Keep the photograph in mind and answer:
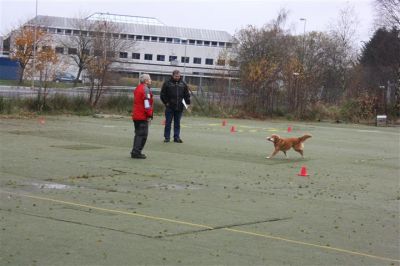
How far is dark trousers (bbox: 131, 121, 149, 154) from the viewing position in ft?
44.0

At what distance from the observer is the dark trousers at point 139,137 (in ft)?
44.0

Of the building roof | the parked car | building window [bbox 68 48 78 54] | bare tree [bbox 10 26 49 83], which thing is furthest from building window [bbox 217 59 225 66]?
the building roof

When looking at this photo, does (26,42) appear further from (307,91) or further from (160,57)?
(160,57)

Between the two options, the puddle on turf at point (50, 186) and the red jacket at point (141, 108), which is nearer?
the puddle on turf at point (50, 186)

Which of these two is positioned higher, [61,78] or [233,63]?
[233,63]

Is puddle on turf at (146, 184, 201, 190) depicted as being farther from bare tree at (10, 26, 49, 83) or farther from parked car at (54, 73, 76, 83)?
bare tree at (10, 26, 49, 83)

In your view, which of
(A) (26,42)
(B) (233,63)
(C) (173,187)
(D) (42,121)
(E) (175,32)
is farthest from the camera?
(E) (175,32)

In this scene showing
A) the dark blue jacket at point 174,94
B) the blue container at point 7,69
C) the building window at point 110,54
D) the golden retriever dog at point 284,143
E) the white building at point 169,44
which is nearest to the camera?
the golden retriever dog at point 284,143

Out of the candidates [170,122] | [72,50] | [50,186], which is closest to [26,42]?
[72,50]

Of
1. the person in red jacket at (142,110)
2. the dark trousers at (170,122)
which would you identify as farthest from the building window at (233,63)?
the person in red jacket at (142,110)

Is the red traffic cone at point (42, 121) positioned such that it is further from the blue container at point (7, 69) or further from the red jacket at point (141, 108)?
the blue container at point (7, 69)

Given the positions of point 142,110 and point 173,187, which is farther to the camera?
point 142,110

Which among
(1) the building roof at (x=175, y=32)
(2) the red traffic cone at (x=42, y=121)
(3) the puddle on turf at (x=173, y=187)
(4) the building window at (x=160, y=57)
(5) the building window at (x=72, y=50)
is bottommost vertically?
(3) the puddle on turf at (x=173, y=187)

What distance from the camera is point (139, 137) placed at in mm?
13500
